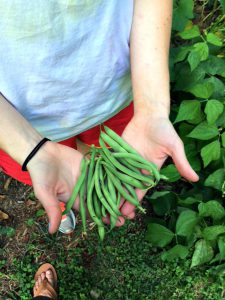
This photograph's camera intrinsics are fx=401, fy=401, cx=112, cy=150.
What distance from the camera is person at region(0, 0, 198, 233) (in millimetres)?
904

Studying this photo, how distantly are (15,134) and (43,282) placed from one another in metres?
0.93

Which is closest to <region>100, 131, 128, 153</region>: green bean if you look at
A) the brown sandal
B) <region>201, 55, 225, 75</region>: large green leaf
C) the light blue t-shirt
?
the light blue t-shirt

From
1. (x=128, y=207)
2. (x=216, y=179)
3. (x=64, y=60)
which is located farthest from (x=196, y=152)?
(x=64, y=60)

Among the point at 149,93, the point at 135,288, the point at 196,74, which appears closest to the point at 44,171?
the point at 149,93

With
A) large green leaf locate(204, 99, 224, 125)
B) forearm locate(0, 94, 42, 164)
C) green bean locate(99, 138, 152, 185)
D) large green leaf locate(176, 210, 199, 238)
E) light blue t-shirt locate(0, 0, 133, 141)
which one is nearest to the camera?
light blue t-shirt locate(0, 0, 133, 141)

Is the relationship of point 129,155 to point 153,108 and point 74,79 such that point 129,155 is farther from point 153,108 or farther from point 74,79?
point 74,79

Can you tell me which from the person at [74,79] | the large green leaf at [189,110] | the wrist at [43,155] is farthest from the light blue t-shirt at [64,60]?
the large green leaf at [189,110]

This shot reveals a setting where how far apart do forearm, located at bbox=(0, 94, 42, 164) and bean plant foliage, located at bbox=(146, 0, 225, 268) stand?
68 cm

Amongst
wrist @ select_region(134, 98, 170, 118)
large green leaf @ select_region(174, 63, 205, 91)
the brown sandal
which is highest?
wrist @ select_region(134, 98, 170, 118)

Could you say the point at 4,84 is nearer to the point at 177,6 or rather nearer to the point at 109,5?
the point at 109,5

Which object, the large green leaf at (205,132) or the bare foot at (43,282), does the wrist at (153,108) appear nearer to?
the large green leaf at (205,132)

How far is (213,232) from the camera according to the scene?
5.18 feet

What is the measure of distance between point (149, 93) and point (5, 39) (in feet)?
1.36

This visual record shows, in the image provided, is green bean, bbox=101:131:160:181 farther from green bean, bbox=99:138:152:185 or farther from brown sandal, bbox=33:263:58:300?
brown sandal, bbox=33:263:58:300
